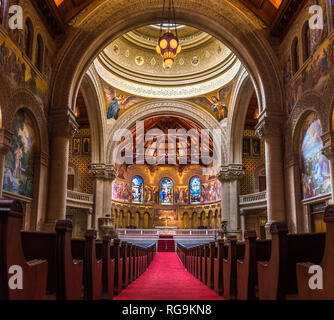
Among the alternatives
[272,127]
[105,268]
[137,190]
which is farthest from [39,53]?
[137,190]

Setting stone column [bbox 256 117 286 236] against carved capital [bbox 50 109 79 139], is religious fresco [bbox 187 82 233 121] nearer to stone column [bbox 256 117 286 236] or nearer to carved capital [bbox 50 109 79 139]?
stone column [bbox 256 117 286 236]

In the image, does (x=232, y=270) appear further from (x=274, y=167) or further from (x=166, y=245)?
(x=166, y=245)

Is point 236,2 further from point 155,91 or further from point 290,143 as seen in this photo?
point 155,91

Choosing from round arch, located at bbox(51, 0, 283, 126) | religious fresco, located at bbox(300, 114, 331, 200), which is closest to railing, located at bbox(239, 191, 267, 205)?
round arch, located at bbox(51, 0, 283, 126)

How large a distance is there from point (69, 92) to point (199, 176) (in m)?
24.3

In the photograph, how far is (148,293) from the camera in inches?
235

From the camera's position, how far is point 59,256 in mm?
3246

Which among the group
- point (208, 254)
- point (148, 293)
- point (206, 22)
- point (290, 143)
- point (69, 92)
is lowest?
point (148, 293)

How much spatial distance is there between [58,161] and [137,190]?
22.8 metres

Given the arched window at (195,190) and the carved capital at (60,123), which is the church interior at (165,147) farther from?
the arched window at (195,190)

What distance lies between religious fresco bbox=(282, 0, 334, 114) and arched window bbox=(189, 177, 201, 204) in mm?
23412

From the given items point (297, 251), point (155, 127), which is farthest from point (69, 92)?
point (155, 127)

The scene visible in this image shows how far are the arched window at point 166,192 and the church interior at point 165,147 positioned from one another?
0.15 meters

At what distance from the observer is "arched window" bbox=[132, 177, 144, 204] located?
3488 centimetres
